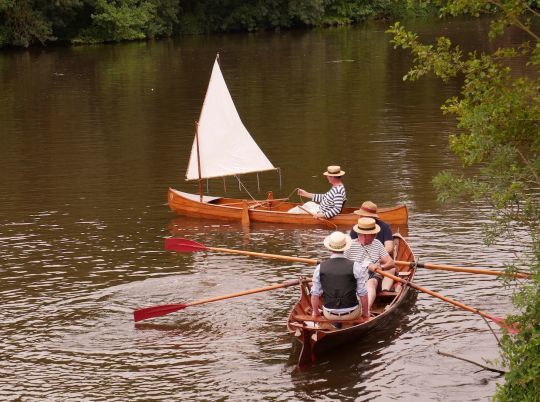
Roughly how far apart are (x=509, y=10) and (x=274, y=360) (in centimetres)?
718

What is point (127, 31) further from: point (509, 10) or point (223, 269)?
point (509, 10)

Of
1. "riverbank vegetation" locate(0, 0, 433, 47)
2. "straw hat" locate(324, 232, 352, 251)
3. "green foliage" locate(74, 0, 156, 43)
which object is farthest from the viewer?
"green foliage" locate(74, 0, 156, 43)

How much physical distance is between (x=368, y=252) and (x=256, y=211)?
7168 mm

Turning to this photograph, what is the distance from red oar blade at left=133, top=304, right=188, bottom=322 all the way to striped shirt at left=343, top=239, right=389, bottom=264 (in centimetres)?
318

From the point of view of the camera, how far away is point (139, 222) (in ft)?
83.0

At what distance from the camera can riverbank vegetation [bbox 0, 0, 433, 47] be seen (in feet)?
245

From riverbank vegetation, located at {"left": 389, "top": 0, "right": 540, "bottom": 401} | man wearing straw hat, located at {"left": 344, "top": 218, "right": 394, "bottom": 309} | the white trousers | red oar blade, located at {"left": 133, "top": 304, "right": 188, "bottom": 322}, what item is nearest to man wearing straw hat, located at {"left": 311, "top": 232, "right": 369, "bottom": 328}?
man wearing straw hat, located at {"left": 344, "top": 218, "right": 394, "bottom": 309}

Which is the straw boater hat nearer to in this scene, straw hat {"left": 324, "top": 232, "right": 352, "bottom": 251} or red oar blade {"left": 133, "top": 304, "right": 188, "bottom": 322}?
straw hat {"left": 324, "top": 232, "right": 352, "bottom": 251}

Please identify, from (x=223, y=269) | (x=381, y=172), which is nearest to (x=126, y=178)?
(x=381, y=172)

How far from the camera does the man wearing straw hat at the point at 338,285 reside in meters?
15.5

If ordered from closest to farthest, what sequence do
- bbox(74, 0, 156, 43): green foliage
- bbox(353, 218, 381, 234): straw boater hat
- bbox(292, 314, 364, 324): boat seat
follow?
bbox(292, 314, 364, 324): boat seat → bbox(353, 218, 381, 234): straw boater hat → bbox(74, 0, 156, 43): green foliage

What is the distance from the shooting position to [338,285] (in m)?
15.6

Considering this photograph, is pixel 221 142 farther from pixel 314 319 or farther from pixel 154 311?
pixel 314 319

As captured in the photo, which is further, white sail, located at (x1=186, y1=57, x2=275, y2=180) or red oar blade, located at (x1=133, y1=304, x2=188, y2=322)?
white sail, located at (x1=186, y1=57, x2=275, y2=180)
